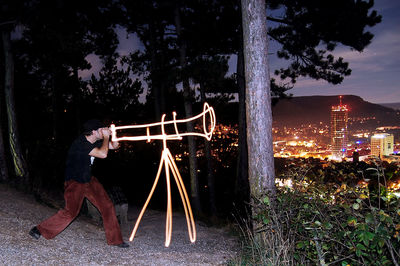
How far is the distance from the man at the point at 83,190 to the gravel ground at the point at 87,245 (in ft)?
0.75

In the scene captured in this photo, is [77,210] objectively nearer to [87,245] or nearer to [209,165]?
[87,245]

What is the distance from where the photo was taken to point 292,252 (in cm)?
502

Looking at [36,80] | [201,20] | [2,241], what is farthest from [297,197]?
[36,80]

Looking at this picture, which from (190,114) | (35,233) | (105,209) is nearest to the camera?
(35,233)

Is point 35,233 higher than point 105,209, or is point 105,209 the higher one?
point 105,209

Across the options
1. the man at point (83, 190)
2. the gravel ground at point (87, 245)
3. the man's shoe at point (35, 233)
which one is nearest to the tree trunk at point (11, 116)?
the gravel ground at point (87, 245)

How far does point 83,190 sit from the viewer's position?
6207 millimetres

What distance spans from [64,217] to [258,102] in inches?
163

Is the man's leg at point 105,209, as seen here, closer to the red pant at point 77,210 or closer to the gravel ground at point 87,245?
the red pant at point 77,210

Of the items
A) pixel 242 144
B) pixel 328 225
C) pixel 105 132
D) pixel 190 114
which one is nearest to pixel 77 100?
pixel 190 114

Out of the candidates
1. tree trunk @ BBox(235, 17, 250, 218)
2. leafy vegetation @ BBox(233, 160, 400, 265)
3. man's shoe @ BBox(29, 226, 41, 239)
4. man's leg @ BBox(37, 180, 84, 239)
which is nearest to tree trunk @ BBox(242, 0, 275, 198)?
leafy vegetation @ BBox(233, 160, 400, 265)

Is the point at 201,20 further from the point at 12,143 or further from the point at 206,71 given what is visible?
the point at 12,143

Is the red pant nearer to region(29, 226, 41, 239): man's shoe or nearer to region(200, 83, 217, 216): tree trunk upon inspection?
region(29, 226, 41, 239): man's shoe

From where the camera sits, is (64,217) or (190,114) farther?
(190,114)
